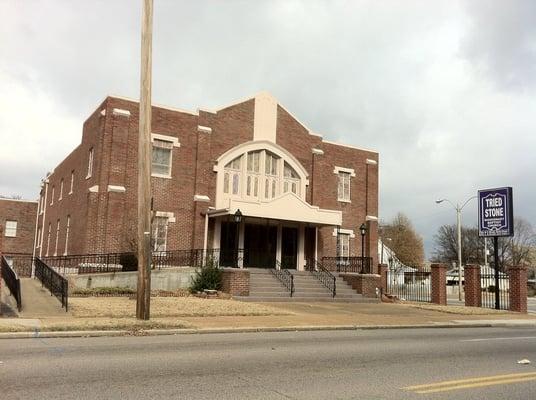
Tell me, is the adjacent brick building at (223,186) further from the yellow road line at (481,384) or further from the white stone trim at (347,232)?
the yellow road line at (481,384)

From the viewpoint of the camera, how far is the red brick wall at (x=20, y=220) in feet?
143

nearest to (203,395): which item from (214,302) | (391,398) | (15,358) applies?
(391,398)

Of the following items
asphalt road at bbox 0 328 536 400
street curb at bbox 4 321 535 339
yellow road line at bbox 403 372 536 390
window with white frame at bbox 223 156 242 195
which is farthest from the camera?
window with white frame at bbox 223 156 242 195

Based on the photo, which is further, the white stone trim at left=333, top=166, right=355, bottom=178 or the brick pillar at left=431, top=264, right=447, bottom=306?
the white stone trim at left=333, top=166, right=355, bottom=178

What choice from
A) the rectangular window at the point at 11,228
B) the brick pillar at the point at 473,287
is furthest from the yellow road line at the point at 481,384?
the rectangular window at the point at 11,228


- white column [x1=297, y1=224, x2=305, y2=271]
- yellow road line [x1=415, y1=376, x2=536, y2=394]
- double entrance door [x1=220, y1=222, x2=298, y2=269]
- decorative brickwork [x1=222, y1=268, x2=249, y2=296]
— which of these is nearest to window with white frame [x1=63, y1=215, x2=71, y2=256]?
double entrance door [x1=220, y1=222, x2=298, y2=269]

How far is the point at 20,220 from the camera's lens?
147ft

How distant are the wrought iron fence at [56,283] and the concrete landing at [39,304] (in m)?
0.19

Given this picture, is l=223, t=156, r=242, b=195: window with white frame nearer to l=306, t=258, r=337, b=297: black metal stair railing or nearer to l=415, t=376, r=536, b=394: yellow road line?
l=306, t=258, r=337, b=297: black metal stair railing

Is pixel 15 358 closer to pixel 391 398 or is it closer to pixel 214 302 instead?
pixel 391 398

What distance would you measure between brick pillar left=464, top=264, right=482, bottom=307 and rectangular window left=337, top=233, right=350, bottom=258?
843 cm

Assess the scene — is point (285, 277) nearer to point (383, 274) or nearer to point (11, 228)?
point (383, 274)

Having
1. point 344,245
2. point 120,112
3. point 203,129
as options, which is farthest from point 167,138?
point 344,245

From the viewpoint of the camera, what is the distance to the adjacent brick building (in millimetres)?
26606
